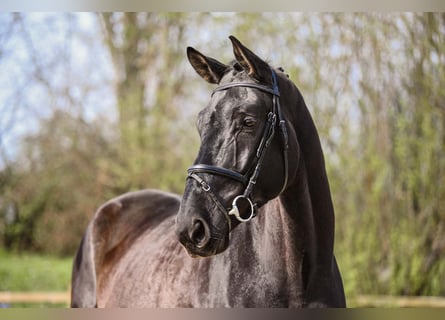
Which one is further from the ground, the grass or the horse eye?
the horse eye

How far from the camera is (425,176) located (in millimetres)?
6582

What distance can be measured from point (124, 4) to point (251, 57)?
8.70ft

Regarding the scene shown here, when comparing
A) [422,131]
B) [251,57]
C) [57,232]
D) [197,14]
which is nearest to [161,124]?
[197,14]

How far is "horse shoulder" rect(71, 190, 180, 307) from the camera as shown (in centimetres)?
365

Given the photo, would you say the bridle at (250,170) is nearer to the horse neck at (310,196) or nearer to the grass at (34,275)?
the horse neck at (310,196)

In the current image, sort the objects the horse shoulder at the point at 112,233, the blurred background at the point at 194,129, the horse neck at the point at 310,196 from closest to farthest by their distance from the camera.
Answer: the horse neck at the point at 310,196 < the horse shoulder at the point at 112,233 < the blurred background at the point at 194,129

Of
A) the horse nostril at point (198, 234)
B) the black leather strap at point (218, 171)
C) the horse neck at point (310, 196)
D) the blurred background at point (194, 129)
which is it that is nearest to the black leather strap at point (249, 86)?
the horse neck at point (310, 196)

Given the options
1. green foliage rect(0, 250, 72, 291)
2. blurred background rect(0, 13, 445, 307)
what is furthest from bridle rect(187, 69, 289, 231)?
green foliage rect(0, 250, 72, 291)

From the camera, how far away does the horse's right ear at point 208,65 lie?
2219 mm

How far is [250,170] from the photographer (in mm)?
1995

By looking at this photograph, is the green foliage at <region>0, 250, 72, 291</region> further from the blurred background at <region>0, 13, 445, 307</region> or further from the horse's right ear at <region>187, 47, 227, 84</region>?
the horse's right ear at <region>187, 47, 227, 84</region>

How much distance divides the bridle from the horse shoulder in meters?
1.69

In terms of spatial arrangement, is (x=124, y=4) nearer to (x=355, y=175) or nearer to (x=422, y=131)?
(x=355, y=175)

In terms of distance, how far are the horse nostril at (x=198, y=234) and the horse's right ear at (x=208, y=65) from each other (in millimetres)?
633
